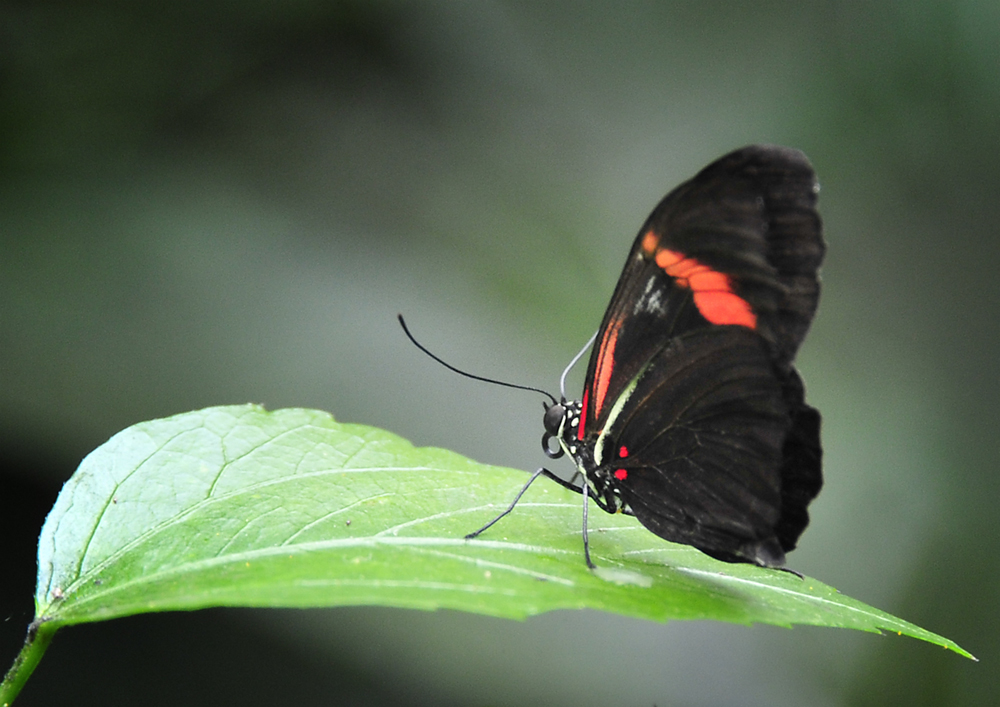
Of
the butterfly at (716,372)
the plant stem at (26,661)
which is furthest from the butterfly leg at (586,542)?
the plant stem at (26,661)

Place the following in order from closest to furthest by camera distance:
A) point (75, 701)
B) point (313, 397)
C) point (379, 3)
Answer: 1. point (75, 701)
2. point (313, 397)
3. point (379, 3)

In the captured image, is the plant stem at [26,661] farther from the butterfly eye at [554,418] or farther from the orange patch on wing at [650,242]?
the orange patch on wing at [650,242]

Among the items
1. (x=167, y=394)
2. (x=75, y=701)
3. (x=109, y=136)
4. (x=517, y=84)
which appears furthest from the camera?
(x=517, y=84)

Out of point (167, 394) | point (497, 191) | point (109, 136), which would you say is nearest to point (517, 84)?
point (497, 191)

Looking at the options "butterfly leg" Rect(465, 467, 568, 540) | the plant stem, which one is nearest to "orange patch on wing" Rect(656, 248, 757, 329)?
"butterfly leg" Rect(465, 467, 568, 540)

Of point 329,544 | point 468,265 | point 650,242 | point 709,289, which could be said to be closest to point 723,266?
point 709,289

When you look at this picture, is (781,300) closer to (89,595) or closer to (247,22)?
(89,595)

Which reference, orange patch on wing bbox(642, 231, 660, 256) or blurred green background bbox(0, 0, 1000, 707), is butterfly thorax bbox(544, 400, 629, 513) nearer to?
orange patch on wing bbox(642, 231, 660, 256)
